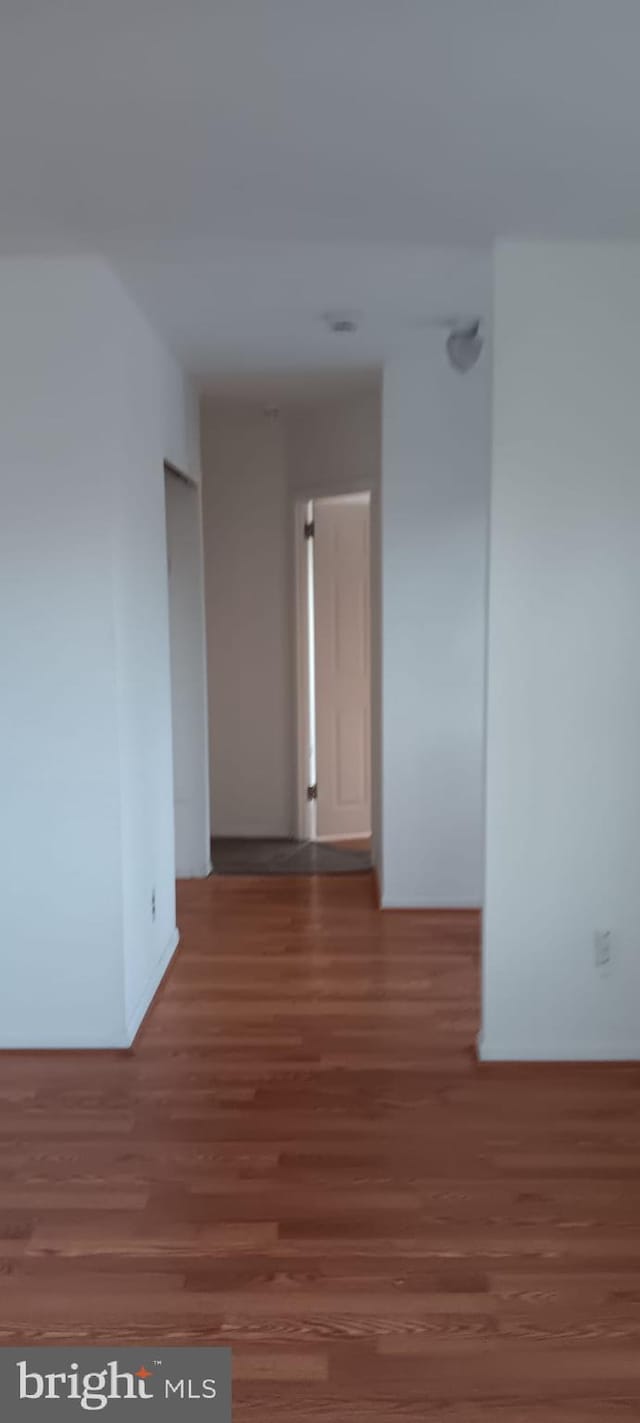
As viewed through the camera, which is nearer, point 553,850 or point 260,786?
point 553,850

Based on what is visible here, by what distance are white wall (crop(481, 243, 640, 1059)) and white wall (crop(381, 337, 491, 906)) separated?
1.44 m

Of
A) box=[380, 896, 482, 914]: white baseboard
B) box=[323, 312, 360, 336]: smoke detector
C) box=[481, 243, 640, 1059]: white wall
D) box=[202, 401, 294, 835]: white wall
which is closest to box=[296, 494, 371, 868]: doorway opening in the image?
box=[202, 401, 294, 835]: white wall

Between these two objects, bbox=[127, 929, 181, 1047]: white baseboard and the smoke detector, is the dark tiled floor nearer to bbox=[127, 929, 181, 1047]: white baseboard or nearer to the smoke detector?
bbox=[127, 929, 181, 1047]: white baseboard

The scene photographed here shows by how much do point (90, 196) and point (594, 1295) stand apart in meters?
2.89

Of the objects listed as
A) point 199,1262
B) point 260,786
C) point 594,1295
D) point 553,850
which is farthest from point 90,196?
point 260,786

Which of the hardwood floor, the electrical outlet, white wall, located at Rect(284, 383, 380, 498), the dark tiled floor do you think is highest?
white wall, located at Rect(284, 383, 380, 498)

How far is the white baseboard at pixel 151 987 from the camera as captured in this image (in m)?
3.53

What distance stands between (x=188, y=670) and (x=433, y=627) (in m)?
1.37

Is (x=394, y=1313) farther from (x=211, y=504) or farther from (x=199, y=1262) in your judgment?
(x=211, y=504)

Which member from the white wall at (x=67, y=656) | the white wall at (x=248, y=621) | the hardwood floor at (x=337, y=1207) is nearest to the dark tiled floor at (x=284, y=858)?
the white wall at (x=248, y=621)

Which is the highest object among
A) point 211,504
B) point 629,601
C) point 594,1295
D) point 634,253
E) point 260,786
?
point 634,253

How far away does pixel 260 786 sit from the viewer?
646 centimetres

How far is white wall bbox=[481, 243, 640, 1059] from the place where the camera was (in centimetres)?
310

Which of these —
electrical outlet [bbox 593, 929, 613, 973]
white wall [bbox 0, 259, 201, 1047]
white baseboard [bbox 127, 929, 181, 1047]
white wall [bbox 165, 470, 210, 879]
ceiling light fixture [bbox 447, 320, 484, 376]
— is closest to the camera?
white wall [bbox 0, 259, 201, 1047]
